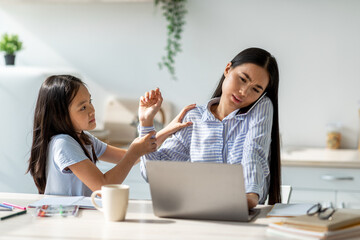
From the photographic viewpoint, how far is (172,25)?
11.5 feet

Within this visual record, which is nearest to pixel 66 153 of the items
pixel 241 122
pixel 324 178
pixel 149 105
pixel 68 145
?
pixel 68 145

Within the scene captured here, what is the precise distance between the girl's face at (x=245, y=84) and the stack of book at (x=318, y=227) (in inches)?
23.6

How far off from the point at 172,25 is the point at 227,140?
1733 mm

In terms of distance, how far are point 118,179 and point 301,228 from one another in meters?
0.81

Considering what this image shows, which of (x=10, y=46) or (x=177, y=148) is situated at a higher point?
(x=10, y=46)

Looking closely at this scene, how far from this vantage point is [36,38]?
374 centimetres

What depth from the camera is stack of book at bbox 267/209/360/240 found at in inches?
50.6

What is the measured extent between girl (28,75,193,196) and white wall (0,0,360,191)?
1.57 metres

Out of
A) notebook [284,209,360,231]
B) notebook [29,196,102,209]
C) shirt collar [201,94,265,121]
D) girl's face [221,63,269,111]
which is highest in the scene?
girl's face [221,63,269,111]

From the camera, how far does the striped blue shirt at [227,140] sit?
1.79 metres

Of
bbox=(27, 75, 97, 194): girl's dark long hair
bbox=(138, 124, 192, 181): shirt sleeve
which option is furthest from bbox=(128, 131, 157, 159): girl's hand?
bbox=(27, 75, 97, 194): girl's dark long hair

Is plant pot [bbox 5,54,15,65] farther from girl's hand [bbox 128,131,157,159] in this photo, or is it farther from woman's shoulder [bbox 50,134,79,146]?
girl's hand [bbox 128,131,157,159]

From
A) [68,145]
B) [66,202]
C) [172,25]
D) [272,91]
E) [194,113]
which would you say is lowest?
[66,202]

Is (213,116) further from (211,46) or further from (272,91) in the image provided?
(211,46)
